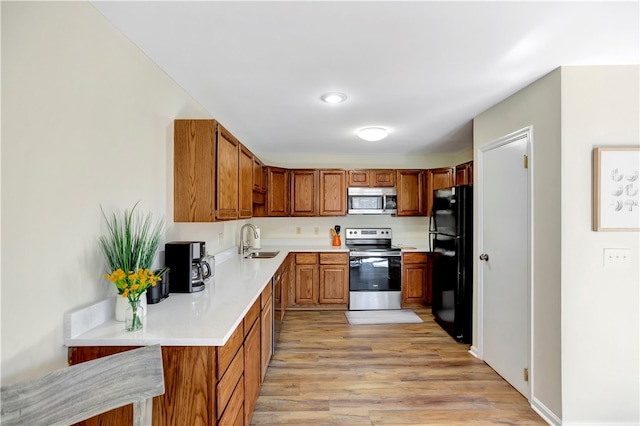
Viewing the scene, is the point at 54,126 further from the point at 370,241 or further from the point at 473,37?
the point at 370,241

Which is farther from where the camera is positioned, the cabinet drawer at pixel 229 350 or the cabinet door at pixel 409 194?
the cabinet door at pixel 409 194

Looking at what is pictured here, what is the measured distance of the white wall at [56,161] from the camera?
1038 mm

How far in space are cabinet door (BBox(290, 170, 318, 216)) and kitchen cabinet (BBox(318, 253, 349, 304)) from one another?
81cm

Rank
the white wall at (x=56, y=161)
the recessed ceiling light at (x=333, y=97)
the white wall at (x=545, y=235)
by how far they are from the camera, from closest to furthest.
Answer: the white wall at (x=56, y=161)
the white wall at (x=545, y=235)
the recessed ceiling light at (x=333, y=97)

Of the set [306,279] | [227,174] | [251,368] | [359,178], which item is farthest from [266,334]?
[359,178]

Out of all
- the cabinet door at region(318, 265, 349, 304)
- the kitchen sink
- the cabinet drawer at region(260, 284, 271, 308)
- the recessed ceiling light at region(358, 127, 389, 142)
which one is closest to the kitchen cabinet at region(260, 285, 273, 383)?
the cabinet drawer at region(260, 284, 271, 308)

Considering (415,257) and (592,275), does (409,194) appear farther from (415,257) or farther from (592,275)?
(592,275)

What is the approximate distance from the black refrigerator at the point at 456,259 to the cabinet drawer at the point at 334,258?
4.37 ft

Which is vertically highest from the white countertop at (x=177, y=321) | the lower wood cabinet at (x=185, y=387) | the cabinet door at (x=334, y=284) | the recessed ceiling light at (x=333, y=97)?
the recessed ceiling light at (x=333, y=97)

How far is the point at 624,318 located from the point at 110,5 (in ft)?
10.9

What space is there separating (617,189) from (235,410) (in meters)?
2.58

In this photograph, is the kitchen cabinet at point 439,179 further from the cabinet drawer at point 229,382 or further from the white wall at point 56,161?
the white wall at point 56,161

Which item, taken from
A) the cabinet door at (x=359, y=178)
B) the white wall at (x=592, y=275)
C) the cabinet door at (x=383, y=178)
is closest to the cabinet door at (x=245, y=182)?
the cabinet door at (x=359, y=178)

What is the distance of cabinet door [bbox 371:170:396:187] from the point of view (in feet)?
15.3
